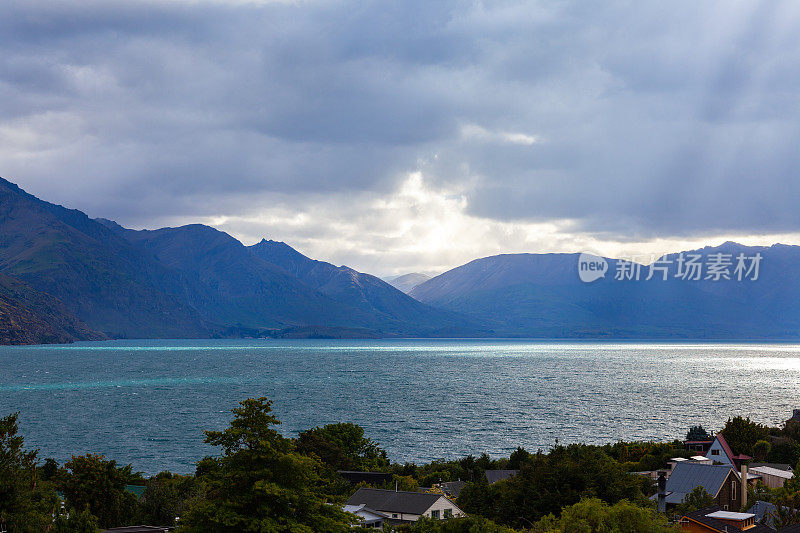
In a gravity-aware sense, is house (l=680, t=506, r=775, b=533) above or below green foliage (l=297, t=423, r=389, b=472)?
above

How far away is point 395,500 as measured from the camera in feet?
175

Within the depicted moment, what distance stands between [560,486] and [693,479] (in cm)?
1435

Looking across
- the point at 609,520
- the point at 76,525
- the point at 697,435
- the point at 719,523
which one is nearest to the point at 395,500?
the point at 609,520

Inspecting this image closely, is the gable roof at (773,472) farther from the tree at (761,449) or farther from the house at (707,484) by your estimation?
the tree at (761,449)

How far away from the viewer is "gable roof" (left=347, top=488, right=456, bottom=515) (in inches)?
2026

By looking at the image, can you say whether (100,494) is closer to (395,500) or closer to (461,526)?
(395,500)

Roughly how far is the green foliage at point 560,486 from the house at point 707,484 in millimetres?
6146

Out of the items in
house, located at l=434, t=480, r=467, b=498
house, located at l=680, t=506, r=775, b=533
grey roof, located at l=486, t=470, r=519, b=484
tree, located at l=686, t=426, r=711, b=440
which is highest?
house, located at l=680, t=506, r=775, b=533

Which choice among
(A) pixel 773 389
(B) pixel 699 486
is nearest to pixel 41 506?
(B) pixel 699 486

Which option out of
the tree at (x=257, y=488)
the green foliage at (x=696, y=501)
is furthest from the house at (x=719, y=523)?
the tree at (x=257, y=488)

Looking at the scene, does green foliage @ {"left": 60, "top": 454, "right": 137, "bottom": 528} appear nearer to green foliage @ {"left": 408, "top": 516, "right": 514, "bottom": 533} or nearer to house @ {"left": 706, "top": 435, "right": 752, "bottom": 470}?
green foliage @ {"left": 408, "top": 516, "right": 514, "bottom": 533}

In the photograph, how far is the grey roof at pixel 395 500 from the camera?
169ft

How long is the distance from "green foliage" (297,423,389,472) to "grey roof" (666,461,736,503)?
32.8 m

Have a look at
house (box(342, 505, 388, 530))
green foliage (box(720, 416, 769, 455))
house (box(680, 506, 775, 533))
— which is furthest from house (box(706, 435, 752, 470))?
house (box(342, 505, 388, 530))
